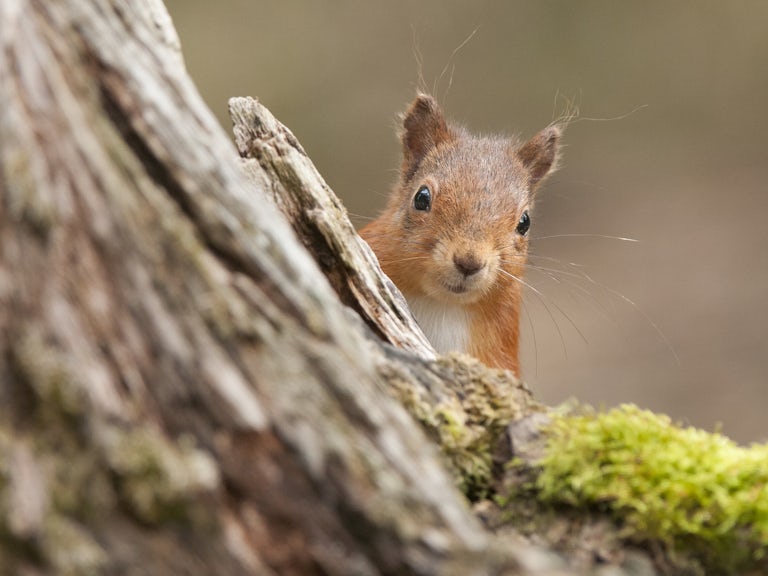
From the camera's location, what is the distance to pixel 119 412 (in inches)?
46.8

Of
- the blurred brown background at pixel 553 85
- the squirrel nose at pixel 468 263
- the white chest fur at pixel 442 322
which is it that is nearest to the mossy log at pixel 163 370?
the squirrel nose at pixel 468 263

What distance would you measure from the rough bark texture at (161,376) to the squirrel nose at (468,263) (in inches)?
67.7

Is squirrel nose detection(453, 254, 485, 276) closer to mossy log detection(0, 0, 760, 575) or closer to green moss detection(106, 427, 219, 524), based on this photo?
mossy log detection(0, 0, 760, 575)

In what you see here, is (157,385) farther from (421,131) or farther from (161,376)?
(421,131)

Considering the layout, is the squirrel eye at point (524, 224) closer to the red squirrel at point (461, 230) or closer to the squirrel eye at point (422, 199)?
the red squirrel at point (461, 230)

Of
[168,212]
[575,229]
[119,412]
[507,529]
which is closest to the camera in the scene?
[119,412]

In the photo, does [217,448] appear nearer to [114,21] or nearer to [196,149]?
[196,149]

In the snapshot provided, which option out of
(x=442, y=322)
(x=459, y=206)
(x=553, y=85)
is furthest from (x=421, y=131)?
(x=553, y=85)

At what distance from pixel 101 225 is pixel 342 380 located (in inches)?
15.5

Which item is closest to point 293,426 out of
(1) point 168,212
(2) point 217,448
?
(2) point 217,448

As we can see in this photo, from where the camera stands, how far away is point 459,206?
10.8 ft

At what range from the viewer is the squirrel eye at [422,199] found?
3.42 m

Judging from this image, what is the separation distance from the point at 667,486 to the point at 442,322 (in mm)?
1910

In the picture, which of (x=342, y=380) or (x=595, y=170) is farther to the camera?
(x=595, y=170)
